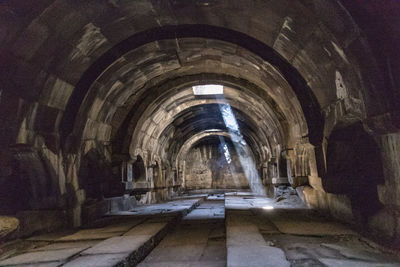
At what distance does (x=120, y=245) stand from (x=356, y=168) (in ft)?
12.7

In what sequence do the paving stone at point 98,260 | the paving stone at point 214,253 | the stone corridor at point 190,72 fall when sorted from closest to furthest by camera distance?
the paving stone at point 98,260, the stone corridor at point 190,72, the paving stone at point 214,253

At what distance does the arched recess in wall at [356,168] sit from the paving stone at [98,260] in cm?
317

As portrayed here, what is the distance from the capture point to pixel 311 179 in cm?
599

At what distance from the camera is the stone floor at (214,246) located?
277 centimetres

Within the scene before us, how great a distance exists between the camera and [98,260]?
2854mm

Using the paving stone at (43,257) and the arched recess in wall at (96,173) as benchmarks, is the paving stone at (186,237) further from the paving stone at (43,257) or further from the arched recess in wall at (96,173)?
the arched recess in wall at (96,173)

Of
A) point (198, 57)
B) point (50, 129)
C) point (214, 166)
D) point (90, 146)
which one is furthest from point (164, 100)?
point (214, 166)

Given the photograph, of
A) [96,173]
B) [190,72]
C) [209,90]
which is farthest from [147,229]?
[209,90]

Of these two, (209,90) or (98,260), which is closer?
(98,260)

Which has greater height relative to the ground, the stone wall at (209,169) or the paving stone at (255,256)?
the stone wall at (209,169)

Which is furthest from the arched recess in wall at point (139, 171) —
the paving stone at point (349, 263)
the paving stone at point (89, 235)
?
the paving stone at point (349, 263)

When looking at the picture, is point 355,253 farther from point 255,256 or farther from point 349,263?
point 255,256

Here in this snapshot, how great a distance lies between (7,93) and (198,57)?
3.83 meters

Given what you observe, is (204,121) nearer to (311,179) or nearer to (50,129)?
(311,179)
